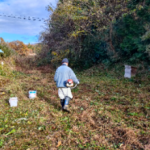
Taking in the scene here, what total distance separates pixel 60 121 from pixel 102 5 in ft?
27.8

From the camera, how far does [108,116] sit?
4.24m

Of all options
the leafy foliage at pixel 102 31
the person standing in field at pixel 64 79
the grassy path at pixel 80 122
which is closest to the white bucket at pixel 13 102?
the grassy path at pixel 80 122

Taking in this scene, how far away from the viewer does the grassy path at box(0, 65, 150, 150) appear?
317 cm

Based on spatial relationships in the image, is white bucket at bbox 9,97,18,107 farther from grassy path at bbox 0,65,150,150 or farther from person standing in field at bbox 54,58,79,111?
person standing in field at bbox 54,58,79,111

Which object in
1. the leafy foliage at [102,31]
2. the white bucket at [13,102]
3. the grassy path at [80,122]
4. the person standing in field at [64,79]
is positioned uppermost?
the leafy foliage at [102,31]

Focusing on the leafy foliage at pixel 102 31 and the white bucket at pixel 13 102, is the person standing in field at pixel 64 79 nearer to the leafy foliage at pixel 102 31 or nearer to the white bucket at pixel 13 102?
the white bucket at pixel 13 102

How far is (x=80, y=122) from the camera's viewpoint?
399 cm

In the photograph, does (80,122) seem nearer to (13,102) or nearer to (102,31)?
(13,102)

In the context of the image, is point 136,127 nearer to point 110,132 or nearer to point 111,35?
point 110,132

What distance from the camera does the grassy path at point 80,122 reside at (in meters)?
3.17

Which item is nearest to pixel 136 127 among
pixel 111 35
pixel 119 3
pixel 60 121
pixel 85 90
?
pixel 60 121

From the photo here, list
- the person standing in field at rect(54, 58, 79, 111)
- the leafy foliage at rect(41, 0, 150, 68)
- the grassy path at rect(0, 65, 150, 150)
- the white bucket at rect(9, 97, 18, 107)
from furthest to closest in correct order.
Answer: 1. the leafy foliage at rect(41, 0, 150, 68)
2. the white bucket at rect(9, 97, 18, 107)
3. the person standing in field at rect(54, 58, 79, 111)
4. the grassy path at rect(0, 65, 150, 150)

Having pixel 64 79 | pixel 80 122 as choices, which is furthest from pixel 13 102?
pixel 80 122

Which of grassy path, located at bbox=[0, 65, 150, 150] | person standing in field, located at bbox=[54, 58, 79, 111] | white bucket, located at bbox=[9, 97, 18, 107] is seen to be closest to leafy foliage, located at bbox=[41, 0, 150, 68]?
grassy path, located at bbox=[0, 65, 150, 150]
